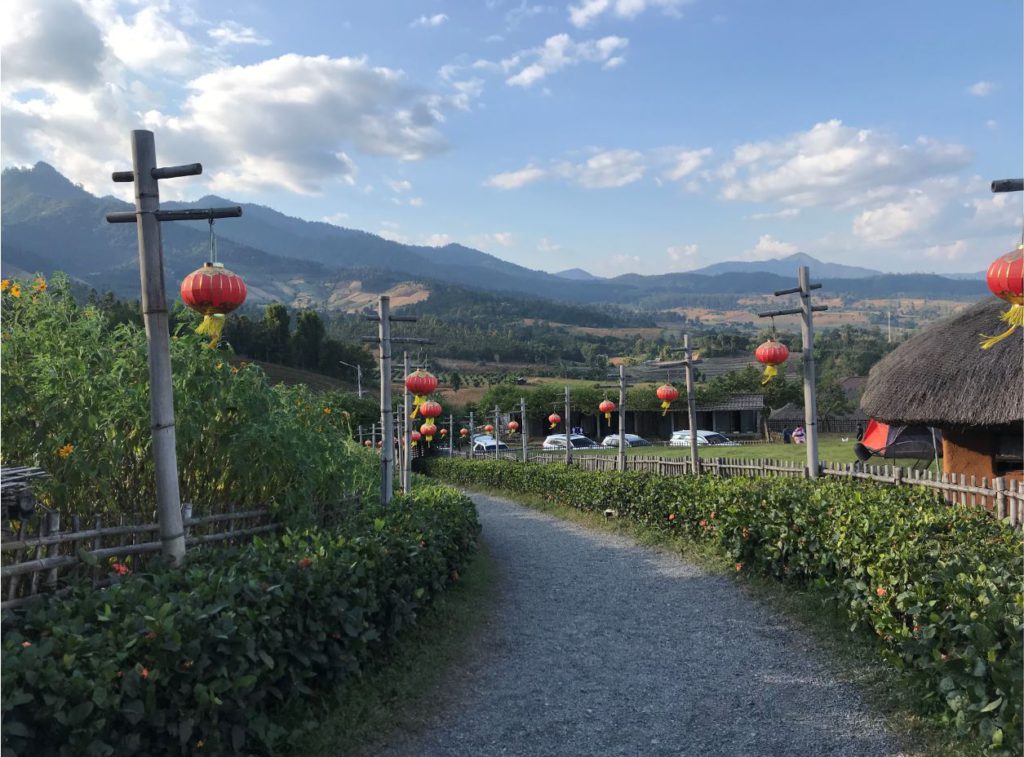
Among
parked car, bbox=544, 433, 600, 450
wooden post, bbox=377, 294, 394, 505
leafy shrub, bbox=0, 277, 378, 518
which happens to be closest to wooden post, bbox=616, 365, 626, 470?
wooden post, bbox=377, 294, 394, 505

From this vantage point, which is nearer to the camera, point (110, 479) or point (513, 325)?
point (110, 479)

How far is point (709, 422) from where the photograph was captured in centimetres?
4606

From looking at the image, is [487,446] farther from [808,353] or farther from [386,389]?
[386,389]

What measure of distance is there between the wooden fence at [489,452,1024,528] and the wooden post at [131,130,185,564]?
629 cm

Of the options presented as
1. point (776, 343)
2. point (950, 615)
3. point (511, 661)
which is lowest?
point (511, 661)

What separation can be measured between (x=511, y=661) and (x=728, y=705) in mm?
1719

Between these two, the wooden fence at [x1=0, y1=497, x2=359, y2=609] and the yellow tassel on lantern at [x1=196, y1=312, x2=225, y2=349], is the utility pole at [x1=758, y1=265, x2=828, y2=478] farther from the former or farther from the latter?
the wooden fence at [x1=0, y1=497, x2=359, y2=609]

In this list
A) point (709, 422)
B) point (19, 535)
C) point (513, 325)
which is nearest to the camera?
point (19, 535)

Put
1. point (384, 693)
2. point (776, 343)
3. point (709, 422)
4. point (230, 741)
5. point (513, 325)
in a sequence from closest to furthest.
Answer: point (230, 741), point (384, 693), point (776, 343), point (709, 422), point (513, 325)

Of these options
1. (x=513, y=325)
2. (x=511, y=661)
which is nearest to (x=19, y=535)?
(x=511, y=661)

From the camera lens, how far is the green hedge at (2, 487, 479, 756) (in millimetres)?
2803

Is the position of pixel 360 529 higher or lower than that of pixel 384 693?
higher

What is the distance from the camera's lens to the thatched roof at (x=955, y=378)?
859cm

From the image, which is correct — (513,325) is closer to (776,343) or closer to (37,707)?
(776,343)
